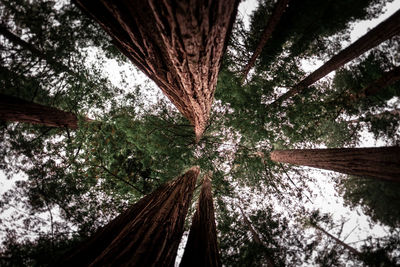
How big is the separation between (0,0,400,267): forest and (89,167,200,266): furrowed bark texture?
14mm

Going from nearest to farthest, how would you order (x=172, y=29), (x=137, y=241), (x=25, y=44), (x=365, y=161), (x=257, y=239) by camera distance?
(x=172, y=29) < (x=137, y=241) < (x=365, y=161) < (x=25, y=44) < (x=257, y=239)

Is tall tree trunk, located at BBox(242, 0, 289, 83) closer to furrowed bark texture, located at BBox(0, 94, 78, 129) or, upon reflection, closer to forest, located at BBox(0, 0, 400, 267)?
forest, located at BBox(0, 0, 400, 267)

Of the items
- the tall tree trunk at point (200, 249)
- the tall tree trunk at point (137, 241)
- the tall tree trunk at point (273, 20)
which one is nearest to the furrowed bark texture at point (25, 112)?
the tall tree trunk at point (137, 241)

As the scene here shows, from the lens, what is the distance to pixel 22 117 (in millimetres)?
3586

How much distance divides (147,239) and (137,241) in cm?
8

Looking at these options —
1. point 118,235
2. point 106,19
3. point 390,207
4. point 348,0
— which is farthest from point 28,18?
point 390,207

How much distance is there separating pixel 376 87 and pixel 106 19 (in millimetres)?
7463

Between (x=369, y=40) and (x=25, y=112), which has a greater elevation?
(x=369, y=40)

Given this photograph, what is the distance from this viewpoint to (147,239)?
1.47 meters

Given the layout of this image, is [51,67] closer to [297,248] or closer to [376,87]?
[297,248]

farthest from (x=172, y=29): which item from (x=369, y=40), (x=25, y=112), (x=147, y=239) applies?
(x=369, y=40)

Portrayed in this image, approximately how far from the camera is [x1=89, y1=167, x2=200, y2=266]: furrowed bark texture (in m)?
1.22

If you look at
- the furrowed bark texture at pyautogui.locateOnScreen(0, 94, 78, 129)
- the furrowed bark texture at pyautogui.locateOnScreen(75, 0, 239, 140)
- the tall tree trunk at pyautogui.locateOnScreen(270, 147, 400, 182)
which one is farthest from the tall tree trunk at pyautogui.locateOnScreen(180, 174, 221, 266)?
the furrowed bark texture at pyautogui.locateOnScreen(0, 94, 78, 129)

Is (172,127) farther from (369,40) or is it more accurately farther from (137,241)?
(369,40)
